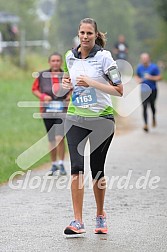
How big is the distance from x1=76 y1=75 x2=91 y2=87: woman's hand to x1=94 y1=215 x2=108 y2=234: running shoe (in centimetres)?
137

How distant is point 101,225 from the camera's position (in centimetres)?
841

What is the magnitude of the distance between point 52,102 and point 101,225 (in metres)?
4.74

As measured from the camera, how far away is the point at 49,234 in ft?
27.1

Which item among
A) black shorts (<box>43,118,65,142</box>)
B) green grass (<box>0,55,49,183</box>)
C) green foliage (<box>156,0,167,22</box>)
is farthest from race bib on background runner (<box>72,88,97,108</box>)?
green foliage (<box>156,0,167,22</box>)

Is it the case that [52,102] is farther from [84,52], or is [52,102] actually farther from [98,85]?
[98,85]

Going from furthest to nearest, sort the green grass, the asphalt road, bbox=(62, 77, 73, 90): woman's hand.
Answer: the green grass, bbox=(62, 77, 73, 90): woman's hand, the asphalt road

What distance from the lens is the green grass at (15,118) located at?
1510cm

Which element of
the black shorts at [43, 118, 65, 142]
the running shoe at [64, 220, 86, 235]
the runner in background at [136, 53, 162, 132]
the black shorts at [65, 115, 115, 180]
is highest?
the black shorts at [65, 115, 115, 180]

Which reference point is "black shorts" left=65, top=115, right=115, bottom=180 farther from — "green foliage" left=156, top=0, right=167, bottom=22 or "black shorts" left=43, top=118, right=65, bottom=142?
"green foliage" left=156, top=0, right=167, bottom=22

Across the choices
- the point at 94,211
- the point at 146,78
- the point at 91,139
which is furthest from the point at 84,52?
the point at 146,78

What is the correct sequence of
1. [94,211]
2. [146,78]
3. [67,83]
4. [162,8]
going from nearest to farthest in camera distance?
[67,83] < [94,211] < [146,78] < [162,8]

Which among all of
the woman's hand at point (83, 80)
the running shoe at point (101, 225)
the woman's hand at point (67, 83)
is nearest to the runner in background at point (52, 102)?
the woman's hand at point (67, 83)

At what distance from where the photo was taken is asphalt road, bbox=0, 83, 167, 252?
7855 millimetres

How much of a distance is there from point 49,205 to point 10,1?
53.0 m
